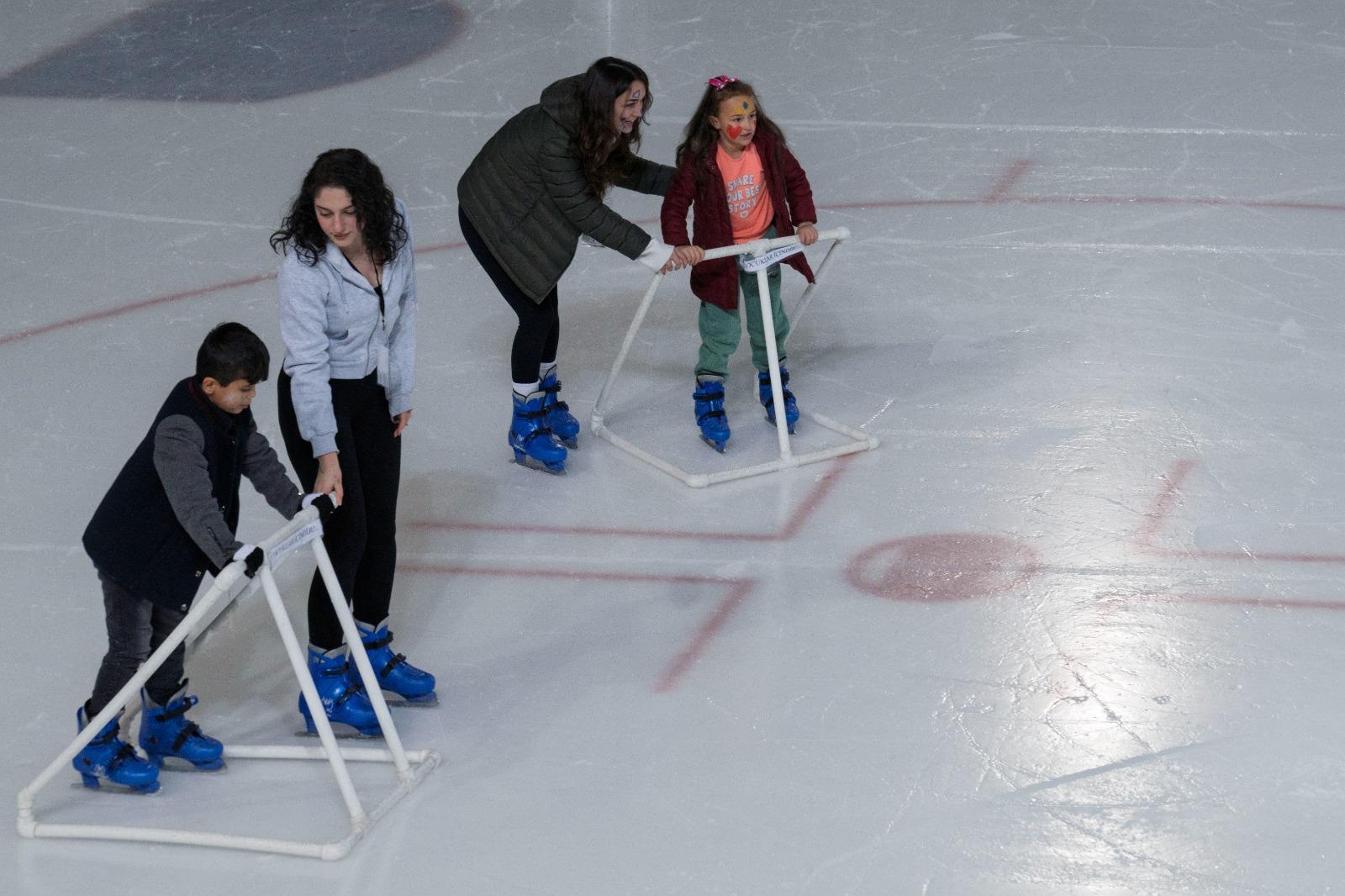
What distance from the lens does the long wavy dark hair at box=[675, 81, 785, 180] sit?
4.94m

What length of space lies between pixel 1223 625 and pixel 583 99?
2299 mm

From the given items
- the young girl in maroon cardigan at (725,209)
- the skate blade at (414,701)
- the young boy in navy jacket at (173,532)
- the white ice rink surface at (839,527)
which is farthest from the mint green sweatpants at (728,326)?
the young boy in navy jacket at (173,532)

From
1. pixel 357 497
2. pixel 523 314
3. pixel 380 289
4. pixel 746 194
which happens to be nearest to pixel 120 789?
pixel 357 497

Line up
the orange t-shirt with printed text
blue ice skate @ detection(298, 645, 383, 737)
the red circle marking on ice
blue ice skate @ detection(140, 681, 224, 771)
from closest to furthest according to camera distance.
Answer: blue ice skate @ detection(140, 681, 224, 771), blue ice skate @ detection(298, 645, 383, 737), the red circle marking on ice, the orange t-shirt with printed text

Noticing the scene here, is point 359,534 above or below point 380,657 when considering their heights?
above

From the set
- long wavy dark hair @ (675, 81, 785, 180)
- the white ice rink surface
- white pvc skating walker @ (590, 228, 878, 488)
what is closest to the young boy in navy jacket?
the white ice rink surface

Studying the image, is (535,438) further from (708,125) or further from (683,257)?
(708,125)

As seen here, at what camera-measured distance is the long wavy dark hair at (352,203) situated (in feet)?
11.6

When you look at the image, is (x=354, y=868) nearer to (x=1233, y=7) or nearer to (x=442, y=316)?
(x=442, y=316)

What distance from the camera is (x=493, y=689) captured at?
13.4ft

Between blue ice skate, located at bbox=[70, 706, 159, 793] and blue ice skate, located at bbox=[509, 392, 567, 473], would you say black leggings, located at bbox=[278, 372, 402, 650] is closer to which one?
blue ice skate, located at bbox=[70, 706, 159, 793]

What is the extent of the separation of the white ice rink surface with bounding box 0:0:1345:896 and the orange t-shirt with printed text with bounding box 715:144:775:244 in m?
0.74

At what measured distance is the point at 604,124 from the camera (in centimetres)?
476

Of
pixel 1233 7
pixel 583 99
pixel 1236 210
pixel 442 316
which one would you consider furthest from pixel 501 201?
pixel 1233 7
